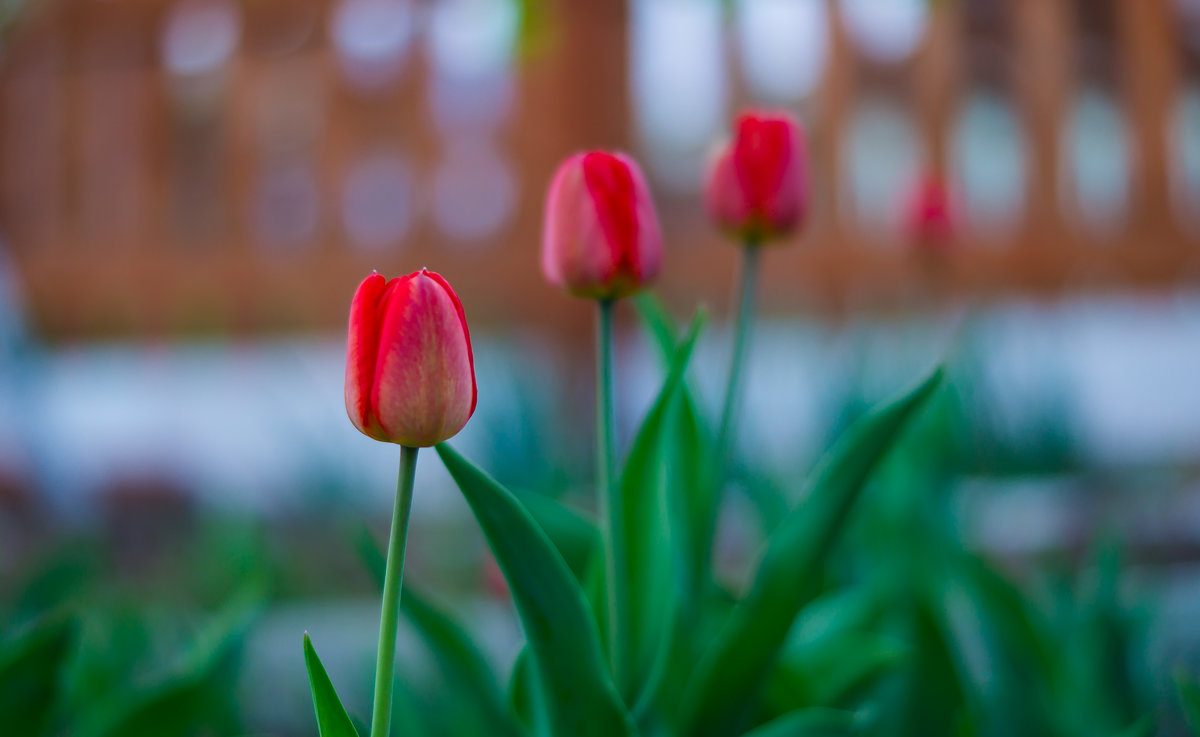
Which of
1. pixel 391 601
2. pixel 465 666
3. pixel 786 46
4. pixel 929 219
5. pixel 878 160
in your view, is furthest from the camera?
pixel 878 160

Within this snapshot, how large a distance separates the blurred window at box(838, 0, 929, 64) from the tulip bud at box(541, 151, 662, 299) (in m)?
1.44

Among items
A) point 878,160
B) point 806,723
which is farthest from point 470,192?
point 806,723

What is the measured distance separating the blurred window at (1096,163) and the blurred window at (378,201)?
122cm

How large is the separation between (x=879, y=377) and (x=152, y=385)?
1.60m

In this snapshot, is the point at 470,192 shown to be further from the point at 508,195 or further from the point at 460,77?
the point at 460,77

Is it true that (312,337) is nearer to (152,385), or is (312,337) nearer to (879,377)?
(152,385)

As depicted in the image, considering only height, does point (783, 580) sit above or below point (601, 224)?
below

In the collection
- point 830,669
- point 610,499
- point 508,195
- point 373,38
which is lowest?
point 830,669

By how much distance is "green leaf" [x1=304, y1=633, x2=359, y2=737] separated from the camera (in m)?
0.20

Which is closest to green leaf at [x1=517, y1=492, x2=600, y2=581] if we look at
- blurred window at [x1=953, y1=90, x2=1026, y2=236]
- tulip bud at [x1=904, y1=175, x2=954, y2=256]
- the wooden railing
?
tulip bud at [x1=904, y1=175, x2=954, y2=256]

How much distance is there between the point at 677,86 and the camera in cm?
162

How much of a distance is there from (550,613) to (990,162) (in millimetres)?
1782

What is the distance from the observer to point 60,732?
15.9 inches

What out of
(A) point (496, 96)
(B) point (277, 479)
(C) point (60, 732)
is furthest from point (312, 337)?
(C) point (60, 732)
